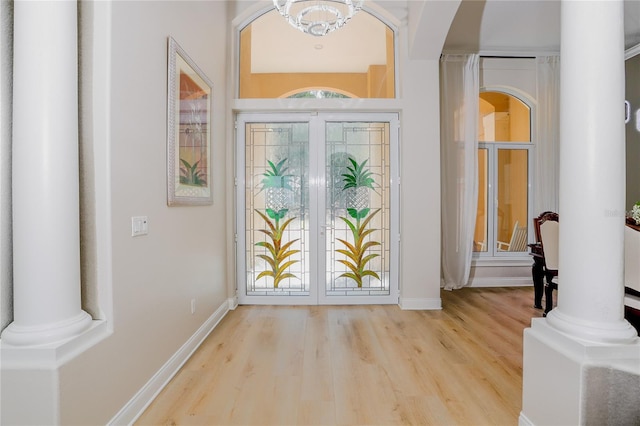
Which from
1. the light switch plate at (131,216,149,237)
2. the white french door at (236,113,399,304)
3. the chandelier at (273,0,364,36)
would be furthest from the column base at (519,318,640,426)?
the white french door at (236,113,399,304)

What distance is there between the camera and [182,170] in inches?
103

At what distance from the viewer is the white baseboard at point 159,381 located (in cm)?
186

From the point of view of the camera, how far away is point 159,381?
2.23 meters

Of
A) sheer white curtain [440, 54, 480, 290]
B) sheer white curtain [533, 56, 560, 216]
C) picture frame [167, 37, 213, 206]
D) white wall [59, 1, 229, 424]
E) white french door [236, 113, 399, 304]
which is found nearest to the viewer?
white wall [59, 1, 229, 424]

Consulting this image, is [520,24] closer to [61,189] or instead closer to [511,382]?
[511,382]

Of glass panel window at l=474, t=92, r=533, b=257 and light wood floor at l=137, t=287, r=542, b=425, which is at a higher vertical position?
glass panel window at l=474, t=92, r=533, b=257

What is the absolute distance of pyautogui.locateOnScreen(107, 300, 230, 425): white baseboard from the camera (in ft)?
6.11

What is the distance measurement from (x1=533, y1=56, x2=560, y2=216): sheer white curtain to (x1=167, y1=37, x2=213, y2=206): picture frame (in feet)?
14.9

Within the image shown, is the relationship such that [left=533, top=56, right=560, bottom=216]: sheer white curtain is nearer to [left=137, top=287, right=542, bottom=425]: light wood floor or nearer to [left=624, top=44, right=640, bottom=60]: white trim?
[left=624, top=44, right=640, bottom=60]: white trim

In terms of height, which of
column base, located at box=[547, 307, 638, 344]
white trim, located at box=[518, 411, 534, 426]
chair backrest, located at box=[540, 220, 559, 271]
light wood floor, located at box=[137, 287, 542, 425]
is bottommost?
light wood floor, located at box=[137, 287, 542, 425]

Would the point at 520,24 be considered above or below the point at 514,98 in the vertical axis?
above

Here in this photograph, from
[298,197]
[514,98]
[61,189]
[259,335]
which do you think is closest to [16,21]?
[61,189]

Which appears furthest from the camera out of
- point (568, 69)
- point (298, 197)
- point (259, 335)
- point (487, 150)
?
point (487, 150)

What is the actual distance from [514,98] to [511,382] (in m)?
4.49
